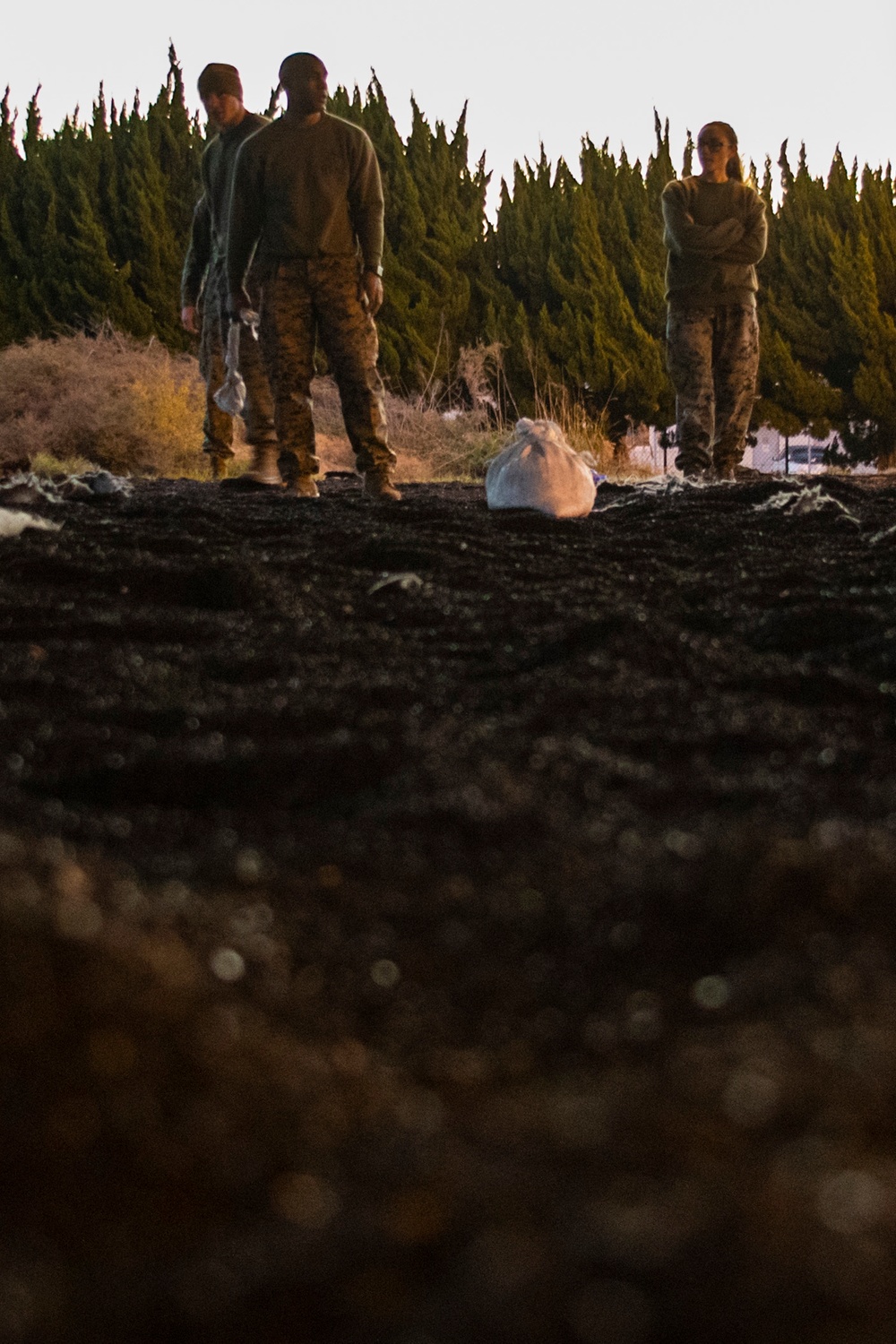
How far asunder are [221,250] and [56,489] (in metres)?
1.82

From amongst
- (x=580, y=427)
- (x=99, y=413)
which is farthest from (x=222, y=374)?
(x=580, y=427)

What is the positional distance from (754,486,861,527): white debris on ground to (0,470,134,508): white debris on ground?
270 cm

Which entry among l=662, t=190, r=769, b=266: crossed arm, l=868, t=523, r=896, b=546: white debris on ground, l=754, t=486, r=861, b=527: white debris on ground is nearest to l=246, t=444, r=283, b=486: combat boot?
l=662, t=190, r=769, b=266: crossed arm

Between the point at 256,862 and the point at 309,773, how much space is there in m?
0.25

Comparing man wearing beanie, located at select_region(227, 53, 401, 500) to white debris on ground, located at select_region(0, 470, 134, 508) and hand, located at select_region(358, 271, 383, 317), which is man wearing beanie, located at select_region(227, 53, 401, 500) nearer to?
hand, located at select_region(358, 271, 383, 317)

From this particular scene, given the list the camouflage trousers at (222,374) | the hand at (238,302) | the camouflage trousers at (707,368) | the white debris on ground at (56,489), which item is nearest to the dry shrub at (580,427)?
the camouflage trousers at (707,368)

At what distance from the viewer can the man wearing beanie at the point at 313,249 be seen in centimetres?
489

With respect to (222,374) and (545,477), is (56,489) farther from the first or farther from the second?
(222,374)

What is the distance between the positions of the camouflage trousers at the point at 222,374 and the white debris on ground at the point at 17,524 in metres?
2.28

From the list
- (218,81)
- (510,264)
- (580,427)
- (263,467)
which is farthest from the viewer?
(510,264)

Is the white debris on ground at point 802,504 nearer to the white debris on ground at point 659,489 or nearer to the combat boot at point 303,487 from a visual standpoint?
the white debris on ground at point 659,489

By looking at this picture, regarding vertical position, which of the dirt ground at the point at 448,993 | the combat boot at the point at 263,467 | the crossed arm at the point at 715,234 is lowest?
the dirt ground at the point at 448,993

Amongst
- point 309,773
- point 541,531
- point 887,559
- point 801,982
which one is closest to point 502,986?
point 801,982

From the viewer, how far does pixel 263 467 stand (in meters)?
6.07
